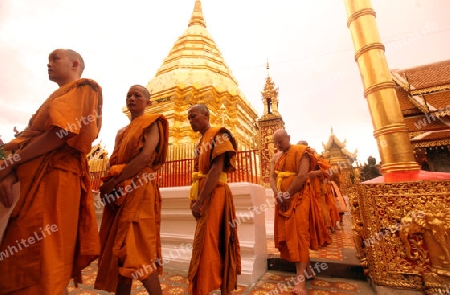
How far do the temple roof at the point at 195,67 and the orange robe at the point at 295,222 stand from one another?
21.0 feet

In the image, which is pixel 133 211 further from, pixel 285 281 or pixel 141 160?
pixel 285 281

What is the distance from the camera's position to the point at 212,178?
1846 millimetres

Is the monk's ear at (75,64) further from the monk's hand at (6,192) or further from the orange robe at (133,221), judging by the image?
the monk's hand at (6,192)

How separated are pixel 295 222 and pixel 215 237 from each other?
1023 millimetres

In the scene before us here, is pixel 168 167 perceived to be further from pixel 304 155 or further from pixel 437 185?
pixel 437 185

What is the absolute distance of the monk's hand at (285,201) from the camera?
255 centimetres

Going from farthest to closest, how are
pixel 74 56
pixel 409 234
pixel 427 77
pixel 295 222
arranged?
pixel 427 77
pixel 295 222
pixel 409 234
pixel 74 56

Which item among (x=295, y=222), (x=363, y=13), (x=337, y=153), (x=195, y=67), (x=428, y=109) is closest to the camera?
(x=295, y=222)

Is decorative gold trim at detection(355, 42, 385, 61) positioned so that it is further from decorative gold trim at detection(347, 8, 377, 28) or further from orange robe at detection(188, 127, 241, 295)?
orange robe at detection(188, 127, 241, 295)

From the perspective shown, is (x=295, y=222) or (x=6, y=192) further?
(x=295, y=222)

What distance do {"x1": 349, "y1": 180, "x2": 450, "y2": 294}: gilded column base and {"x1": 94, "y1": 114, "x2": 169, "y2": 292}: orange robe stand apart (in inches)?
76.9

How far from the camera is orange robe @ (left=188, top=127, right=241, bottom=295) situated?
1.79 meters

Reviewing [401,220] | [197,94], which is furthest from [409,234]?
[197,94]

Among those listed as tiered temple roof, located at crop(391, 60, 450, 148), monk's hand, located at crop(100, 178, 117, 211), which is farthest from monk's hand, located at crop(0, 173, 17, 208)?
tiered temple roof, located at crop(391, 60, 450, 148)
